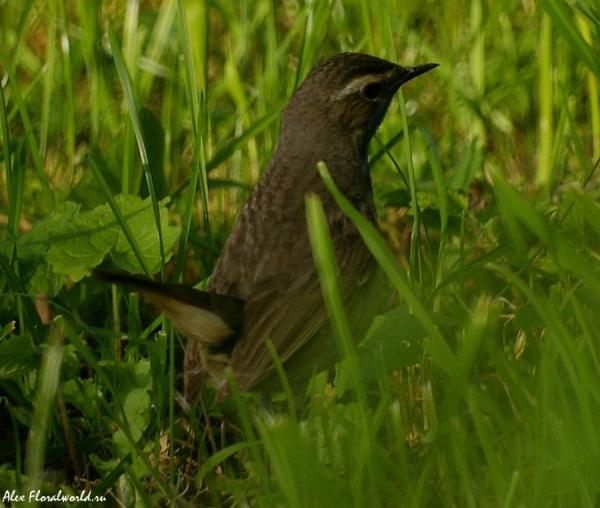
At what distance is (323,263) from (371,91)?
2339mm

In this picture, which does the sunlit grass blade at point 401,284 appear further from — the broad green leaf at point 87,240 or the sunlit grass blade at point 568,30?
the sunlit grass blade at point 568,30

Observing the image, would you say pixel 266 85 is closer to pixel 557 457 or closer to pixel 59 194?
pixel 59 194

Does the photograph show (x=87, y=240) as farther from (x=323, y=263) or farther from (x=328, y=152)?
(x=323, y=263)

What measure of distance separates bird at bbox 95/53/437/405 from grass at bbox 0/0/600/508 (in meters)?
0.18

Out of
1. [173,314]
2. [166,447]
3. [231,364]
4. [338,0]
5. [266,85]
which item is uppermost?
[338,0]

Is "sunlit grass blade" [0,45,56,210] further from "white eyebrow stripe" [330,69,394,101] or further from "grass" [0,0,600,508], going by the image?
"white eyebrow stripe" [330,69,394,101]

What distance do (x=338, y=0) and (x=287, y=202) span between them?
7.84ft

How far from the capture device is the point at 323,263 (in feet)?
7.64

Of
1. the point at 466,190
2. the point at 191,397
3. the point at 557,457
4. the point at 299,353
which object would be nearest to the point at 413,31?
the point at 466,190

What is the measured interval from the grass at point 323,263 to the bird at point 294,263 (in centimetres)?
18

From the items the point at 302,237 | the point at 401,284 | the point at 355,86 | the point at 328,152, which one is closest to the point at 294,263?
the point at 302,237

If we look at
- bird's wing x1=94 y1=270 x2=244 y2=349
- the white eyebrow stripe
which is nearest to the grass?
bird's wing x1=94 y1=270 x2=244 y2=349

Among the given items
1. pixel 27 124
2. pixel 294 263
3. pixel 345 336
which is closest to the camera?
pixel 345 336

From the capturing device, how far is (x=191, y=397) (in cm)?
363
